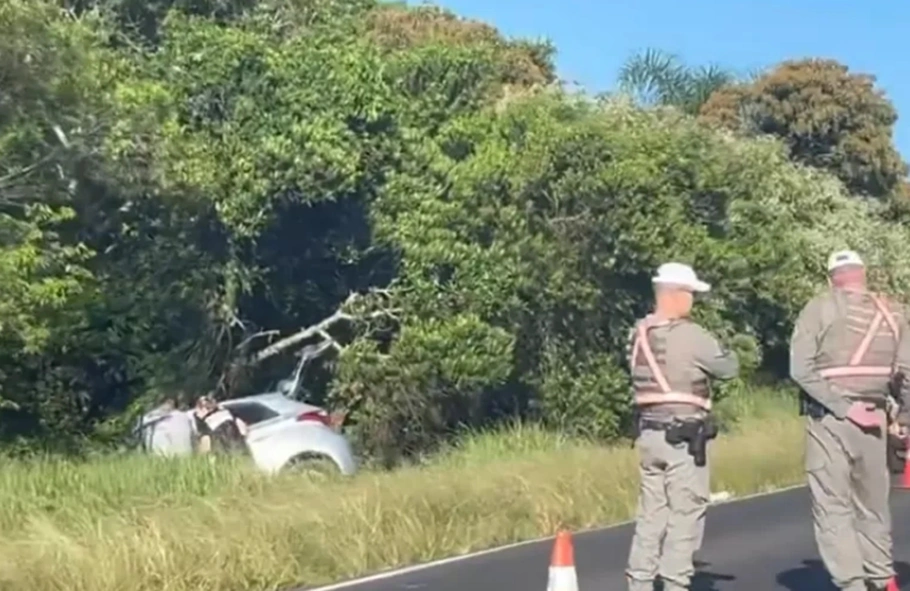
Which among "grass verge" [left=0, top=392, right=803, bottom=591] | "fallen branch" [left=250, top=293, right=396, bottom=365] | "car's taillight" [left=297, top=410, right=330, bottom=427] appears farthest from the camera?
"fallen branch" [left=250, top=293, right=396, bottom=365]

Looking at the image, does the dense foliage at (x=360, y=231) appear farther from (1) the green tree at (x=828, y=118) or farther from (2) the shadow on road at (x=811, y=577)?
(1) the green tree at (x=828, y=118)

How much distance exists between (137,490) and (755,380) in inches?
723

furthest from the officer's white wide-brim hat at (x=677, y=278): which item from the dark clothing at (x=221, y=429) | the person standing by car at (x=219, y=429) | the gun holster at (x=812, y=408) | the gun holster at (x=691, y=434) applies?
the dark clothing at (x=221, y=429)

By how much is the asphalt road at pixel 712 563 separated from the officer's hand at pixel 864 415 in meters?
2.10

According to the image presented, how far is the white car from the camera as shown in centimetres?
2323

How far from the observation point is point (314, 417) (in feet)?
80.6

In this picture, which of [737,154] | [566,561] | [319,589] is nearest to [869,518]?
[566,561]

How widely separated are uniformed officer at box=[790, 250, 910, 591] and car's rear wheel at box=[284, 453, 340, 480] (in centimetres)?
833

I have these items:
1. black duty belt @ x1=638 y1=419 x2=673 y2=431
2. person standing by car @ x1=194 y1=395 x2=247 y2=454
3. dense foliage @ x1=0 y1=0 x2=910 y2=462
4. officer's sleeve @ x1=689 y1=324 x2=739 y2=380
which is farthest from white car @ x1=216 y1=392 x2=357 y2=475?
officer's sleeve @ x1=689 y1=324 x2=739 y2=380

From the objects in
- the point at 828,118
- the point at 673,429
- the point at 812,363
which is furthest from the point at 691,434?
the point at 828,118

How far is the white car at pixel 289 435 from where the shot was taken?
2323cm

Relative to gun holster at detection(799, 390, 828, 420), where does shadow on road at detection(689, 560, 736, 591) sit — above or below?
below

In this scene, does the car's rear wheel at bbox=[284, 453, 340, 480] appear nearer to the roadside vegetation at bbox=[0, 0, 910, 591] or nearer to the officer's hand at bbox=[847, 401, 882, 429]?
the roadside vegetation at bbox=[0, 0, 910, 591]

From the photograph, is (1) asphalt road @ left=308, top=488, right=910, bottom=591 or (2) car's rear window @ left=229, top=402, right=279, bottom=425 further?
(2) car's rear window @ left=229, top=402, right=279, bottom=425
